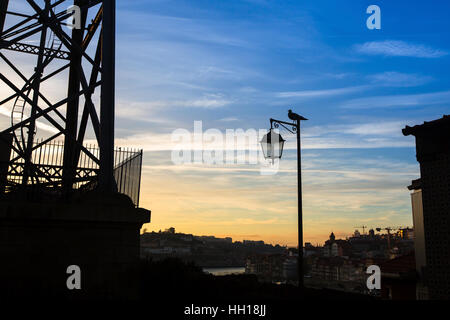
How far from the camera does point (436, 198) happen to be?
12.9 metres

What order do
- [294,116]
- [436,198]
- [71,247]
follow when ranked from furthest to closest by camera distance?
[436,198]
[294,116]
[71,247]

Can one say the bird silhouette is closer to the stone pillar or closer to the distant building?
the distant building

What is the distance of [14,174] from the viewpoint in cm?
734

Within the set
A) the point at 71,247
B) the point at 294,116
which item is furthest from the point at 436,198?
the point at 71,247

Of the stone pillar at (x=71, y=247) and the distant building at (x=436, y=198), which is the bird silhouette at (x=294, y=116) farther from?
the stone pillar at (x=71, y=247)

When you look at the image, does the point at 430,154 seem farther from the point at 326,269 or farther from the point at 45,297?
the point at 326,269

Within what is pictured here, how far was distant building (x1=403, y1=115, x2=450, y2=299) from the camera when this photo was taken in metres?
12.5

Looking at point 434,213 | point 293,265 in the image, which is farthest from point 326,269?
point 434,213

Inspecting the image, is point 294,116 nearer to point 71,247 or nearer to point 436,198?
point 436,198

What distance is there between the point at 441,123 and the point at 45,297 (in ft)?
41.3

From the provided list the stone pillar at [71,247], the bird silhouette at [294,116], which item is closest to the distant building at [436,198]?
the bird silhouette at [294,116]

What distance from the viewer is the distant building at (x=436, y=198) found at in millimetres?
12531

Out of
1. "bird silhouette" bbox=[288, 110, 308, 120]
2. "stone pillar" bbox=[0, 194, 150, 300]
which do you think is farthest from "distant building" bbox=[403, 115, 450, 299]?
"stone pillar" bbox=[0, 194, 150, 300]

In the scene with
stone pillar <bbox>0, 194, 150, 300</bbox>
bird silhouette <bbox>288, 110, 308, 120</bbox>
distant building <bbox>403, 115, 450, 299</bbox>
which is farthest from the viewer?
distant building <bbox>403, 115, 450, 299</bbox>
